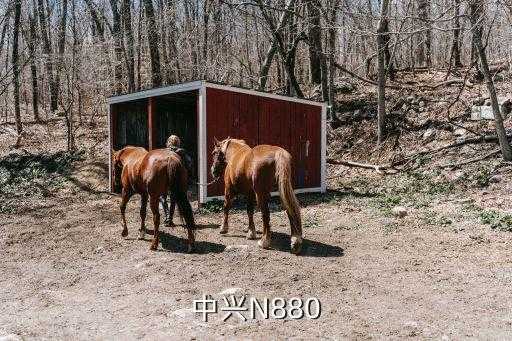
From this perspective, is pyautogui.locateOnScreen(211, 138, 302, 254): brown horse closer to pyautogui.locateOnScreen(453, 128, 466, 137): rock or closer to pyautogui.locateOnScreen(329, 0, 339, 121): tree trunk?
pyautogui.locateOnScreen(453, 128, 466, 137): rock

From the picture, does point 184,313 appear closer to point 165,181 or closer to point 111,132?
point 165,181

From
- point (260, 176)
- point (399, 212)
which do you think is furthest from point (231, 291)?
point (399, 212)


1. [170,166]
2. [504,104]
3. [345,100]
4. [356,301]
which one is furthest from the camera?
[345,100]

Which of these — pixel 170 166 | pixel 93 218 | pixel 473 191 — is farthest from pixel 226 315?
pixel 473 191

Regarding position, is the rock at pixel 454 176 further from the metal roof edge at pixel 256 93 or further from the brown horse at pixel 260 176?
the brown horse at pixel 260 176

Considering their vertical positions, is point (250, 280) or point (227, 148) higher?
point (227, 148)

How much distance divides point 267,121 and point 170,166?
496 cm

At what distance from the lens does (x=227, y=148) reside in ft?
25.4

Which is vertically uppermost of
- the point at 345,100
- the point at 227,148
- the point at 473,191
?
the point at 345,100

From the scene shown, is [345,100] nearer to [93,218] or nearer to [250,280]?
[93,218]

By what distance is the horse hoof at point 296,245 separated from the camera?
21.1 ft

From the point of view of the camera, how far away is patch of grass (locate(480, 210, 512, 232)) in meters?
7.79

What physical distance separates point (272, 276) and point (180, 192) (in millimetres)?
1918

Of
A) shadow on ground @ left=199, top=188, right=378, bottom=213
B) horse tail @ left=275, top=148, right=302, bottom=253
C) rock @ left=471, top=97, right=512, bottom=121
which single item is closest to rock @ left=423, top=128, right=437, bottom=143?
rock @ left=471, top=97, right=512, bottom=121
